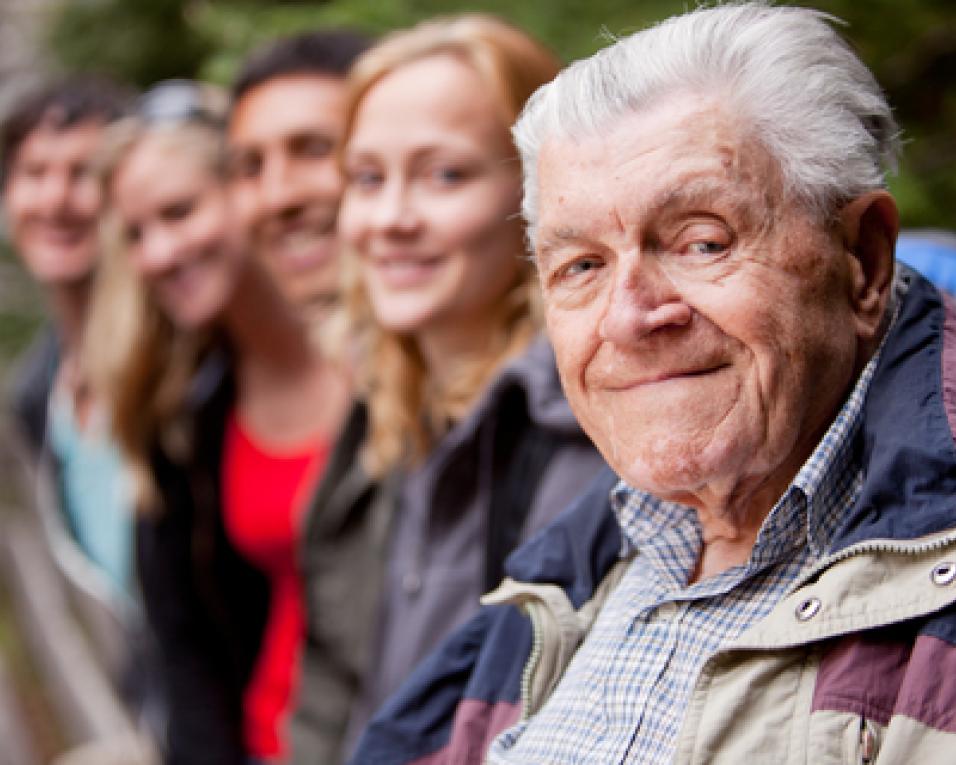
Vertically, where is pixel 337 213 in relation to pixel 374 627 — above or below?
above

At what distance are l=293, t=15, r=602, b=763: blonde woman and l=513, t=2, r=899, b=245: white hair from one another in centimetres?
89

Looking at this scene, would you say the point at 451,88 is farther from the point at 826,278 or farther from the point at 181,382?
the point at 181,382

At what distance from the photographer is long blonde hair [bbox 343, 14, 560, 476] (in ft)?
9.15

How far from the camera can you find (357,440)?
3.19 meters

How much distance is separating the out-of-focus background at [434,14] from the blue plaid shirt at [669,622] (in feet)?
2.40

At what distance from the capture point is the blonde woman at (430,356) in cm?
258

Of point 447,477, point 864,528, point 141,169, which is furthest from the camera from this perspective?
point 141,169

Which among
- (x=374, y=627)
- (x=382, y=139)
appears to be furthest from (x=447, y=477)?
(x=382, y=139)

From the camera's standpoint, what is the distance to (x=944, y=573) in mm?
1364

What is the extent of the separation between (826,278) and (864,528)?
35 centimetres

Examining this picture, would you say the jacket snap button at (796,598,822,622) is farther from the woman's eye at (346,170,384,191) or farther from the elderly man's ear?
the woman's eye at (346,170,384,191)

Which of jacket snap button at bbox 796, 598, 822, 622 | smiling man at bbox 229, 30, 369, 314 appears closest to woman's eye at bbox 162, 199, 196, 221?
smiling man at bbox 229, 30, 369, 314

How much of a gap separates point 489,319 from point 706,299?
1.34 m

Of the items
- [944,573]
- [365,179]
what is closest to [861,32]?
[365,179]
